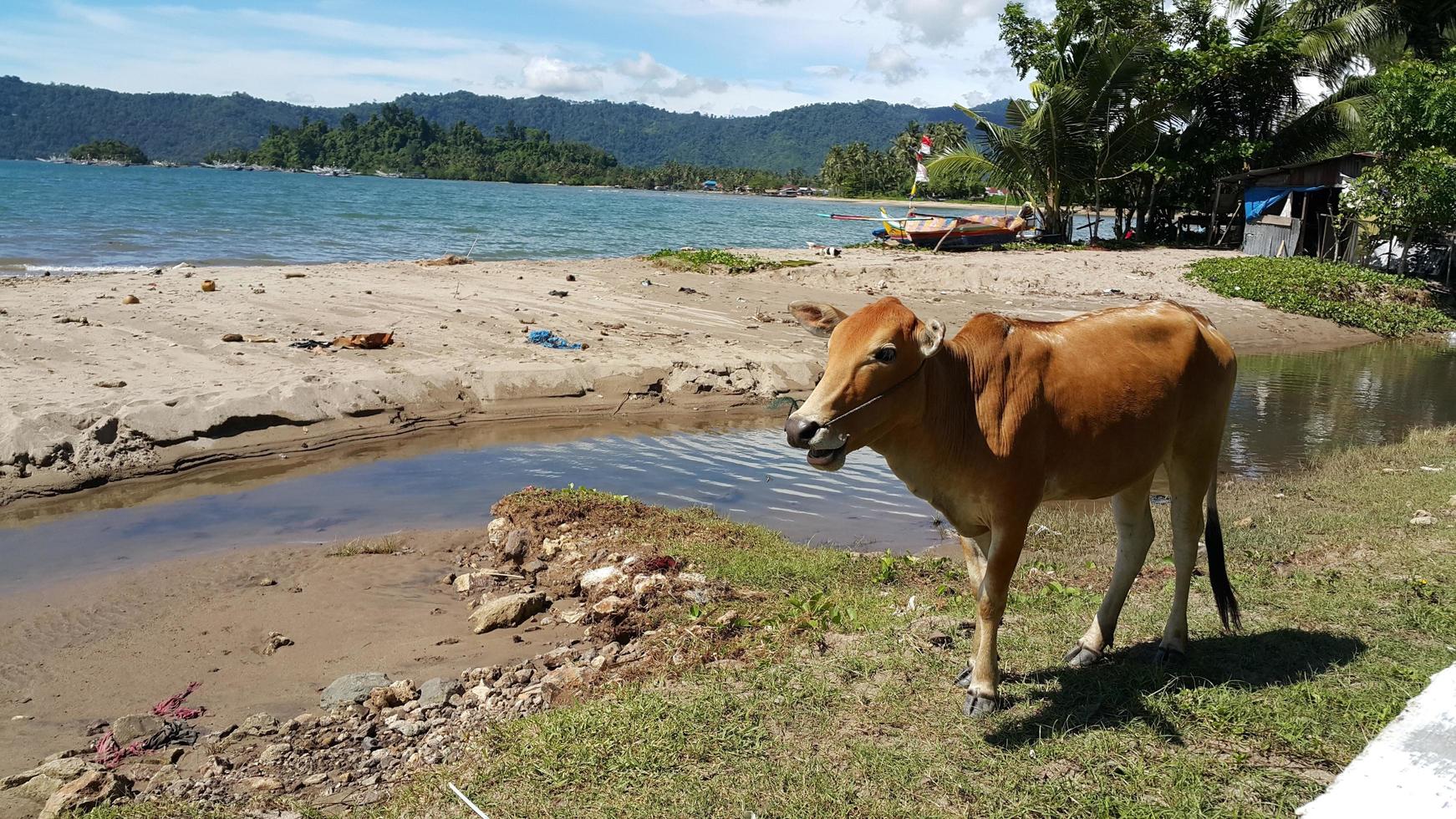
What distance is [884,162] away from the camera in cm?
11019

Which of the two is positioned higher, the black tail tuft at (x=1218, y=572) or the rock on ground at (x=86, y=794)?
the black tail tuft at (x=1218, y=572)

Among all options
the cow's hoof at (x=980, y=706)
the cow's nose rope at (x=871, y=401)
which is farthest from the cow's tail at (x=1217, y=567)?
the cow's nose rope at (x=871, y=401)

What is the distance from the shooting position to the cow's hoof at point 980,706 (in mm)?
4535

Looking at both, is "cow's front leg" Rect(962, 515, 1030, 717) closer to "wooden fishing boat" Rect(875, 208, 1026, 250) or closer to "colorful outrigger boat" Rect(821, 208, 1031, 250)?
"colorful outrigger boat" Rect(821, 208, 1031, 250)

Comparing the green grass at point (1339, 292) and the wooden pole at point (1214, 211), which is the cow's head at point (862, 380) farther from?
the wooden pole at point (1214, 211)

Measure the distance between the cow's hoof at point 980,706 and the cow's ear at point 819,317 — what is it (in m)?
1.72

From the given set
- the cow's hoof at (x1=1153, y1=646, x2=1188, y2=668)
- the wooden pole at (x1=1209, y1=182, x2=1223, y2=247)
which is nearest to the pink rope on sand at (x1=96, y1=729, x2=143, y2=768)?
the cow's hoof at (x1=1153, y1=646, x2=1188, y2=668)

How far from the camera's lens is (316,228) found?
44125 millimetres

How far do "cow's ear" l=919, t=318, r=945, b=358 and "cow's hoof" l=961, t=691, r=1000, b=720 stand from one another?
1561 mm

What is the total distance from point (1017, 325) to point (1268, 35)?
110 feet

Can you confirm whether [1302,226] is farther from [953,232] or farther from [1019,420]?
[1019,420]

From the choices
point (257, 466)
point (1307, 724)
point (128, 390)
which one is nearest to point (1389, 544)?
point (1307, 724)

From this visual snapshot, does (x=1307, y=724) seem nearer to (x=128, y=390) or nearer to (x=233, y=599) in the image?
(x=233, y=599)

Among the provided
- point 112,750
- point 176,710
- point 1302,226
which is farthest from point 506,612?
point 1302,226
